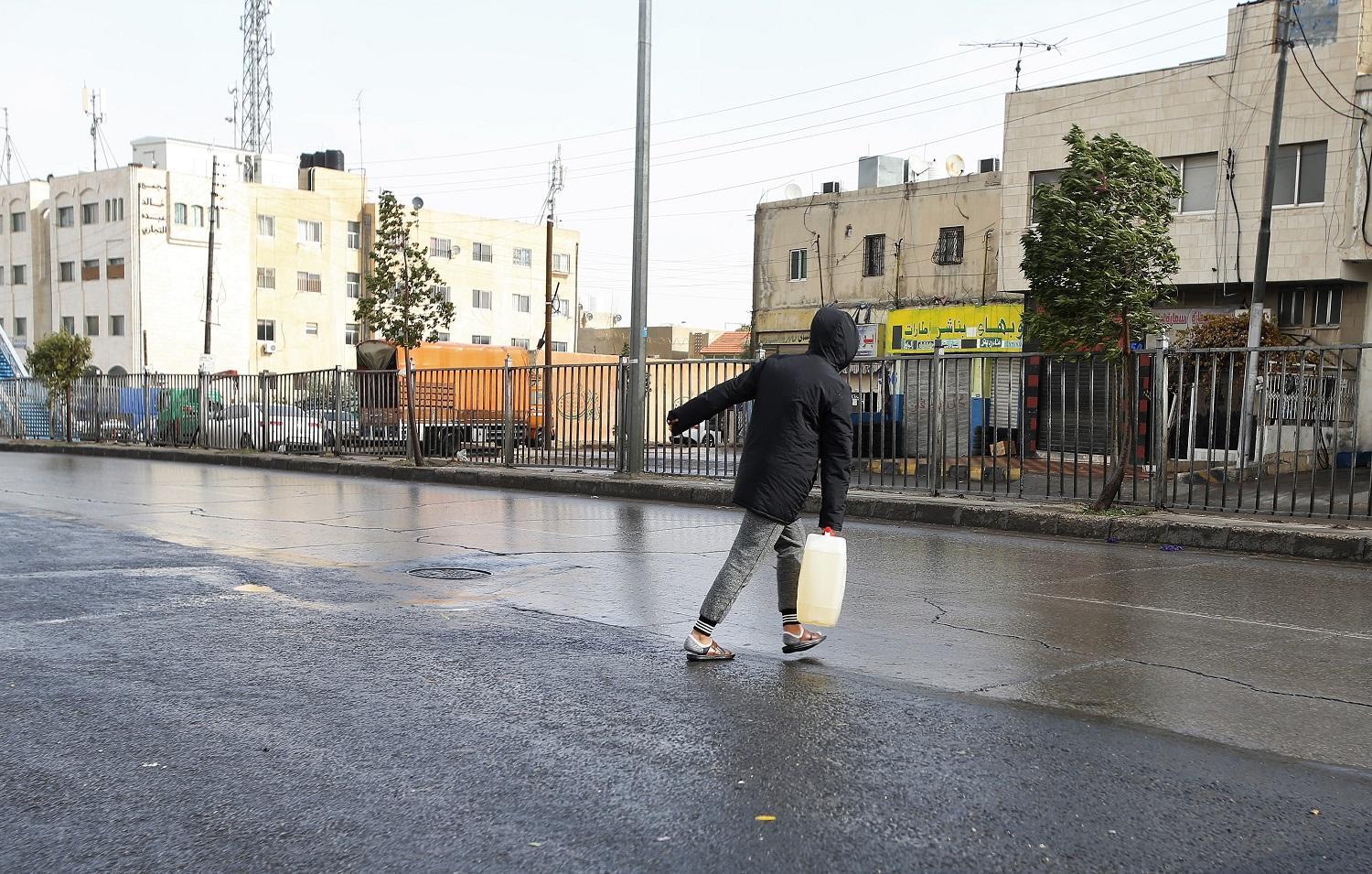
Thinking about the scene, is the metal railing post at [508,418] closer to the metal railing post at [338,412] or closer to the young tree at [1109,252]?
the metal railing post at [338,412]

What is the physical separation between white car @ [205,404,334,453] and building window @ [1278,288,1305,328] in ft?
66.0

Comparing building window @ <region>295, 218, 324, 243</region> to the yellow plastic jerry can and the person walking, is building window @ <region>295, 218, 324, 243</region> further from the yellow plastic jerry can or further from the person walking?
the yellow plastic jerry can

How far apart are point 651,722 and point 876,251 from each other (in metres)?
36.5

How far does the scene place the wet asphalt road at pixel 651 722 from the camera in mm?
3525

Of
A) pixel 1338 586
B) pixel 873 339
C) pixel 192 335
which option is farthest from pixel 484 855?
pixel 192 335

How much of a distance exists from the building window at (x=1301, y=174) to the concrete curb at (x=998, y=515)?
16.0m

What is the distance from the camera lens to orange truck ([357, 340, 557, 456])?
19.7 m

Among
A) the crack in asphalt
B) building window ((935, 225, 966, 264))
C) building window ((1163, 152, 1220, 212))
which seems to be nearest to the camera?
the crack in asphalt

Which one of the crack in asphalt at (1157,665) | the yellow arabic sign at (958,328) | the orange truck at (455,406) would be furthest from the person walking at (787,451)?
the yellow arabic sign at (958,328)

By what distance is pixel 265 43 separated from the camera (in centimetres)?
7450

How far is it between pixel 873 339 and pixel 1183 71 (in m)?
13.2

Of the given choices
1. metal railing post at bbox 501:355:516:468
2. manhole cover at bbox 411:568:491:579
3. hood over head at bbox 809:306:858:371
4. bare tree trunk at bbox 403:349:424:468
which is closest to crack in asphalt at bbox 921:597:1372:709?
hood over head at bbox 809:306:858:371

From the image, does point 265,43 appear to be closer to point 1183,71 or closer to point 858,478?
point 1183,71

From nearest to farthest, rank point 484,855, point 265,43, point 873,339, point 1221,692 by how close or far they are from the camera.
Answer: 1. point 484,855
2. point 1221,692
3. point 873,339
4. point 265,43
